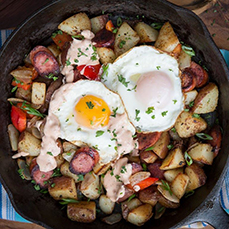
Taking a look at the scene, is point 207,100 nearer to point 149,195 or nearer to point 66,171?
point 149,195

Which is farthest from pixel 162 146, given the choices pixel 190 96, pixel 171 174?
pixel 190 96

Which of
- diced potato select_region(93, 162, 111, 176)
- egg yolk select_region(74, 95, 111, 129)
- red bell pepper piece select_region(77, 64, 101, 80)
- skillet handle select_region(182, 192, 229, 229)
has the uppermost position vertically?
red bell pepper piece select_region(77, 64, 101, 80)

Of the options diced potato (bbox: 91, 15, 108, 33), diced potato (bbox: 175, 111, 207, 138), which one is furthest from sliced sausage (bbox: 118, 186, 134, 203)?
diced potato (bbox: 91, 15, 108, 33)

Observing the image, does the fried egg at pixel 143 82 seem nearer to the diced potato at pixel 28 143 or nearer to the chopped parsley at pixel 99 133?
the chopped parsley at pixel 99 133

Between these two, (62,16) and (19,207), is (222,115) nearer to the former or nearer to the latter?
(62,16)

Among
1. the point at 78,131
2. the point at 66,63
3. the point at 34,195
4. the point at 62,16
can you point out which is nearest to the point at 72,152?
the point at 78,131

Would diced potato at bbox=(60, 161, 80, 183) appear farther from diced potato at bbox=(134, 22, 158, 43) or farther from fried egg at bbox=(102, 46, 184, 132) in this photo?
diced potato at bbox=(134, 22, 158, 43)
